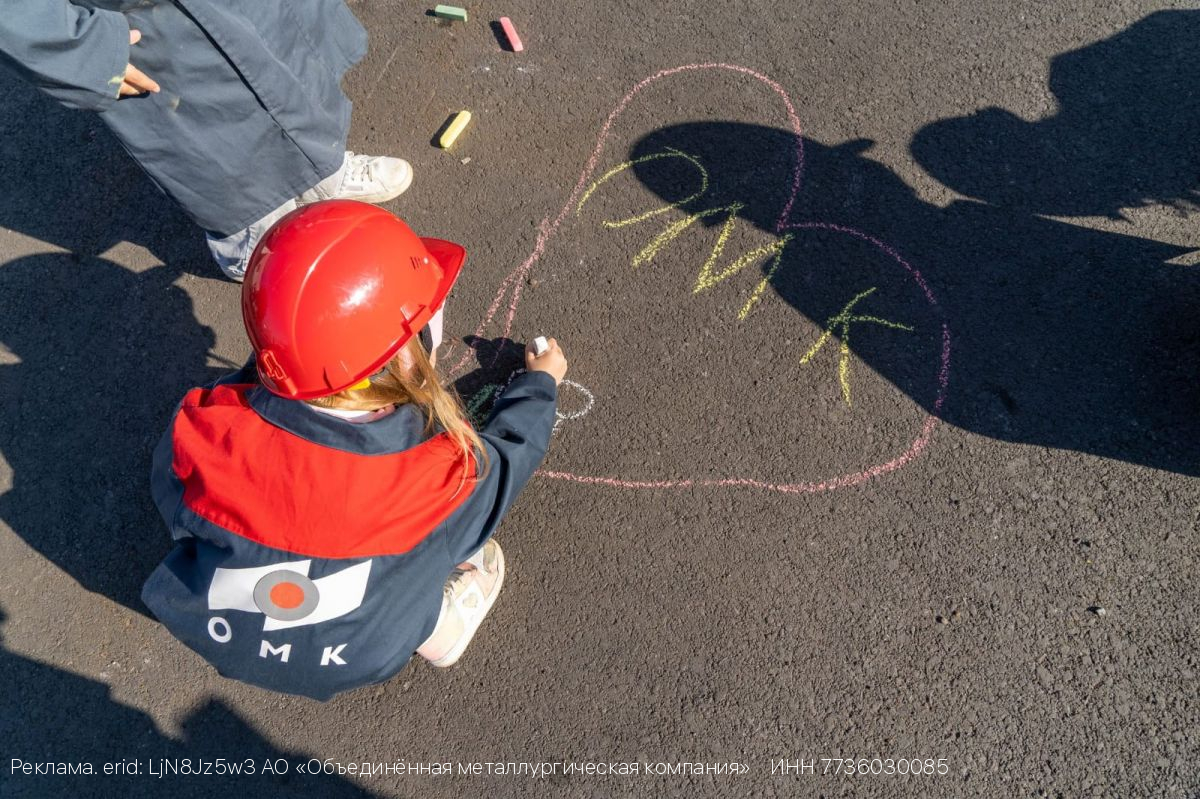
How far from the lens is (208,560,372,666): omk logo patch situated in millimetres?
2123

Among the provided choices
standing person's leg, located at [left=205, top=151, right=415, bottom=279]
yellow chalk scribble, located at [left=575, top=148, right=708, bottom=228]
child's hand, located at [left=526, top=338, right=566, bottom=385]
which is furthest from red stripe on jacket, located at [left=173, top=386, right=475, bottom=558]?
yellow chalk scribble, located at [left=575, top=148, right=708, bottom=228]

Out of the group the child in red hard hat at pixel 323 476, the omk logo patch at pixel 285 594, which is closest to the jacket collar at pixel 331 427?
the child in red hard hat at pixel 323 476

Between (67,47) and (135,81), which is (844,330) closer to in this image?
(135,81)

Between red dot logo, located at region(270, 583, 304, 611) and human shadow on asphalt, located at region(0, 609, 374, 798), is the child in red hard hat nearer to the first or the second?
red dot logo, located at region(270, 583, 304, 611)

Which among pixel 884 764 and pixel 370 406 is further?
pixel 884 764

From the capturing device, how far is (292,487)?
2.04 meters

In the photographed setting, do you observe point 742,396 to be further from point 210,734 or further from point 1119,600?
point 210,734

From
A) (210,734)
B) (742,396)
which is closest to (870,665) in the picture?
(742,396)

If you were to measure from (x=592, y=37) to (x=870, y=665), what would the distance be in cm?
330

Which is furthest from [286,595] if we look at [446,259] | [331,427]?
[446,259]

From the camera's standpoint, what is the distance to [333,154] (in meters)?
3.29

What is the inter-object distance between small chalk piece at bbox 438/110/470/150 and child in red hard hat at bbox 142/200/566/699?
5.10 feet

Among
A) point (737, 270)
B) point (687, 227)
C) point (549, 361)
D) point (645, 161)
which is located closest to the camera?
point (549, 361)

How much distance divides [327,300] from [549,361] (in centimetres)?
111
